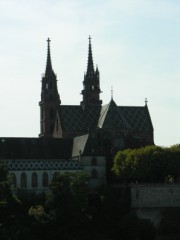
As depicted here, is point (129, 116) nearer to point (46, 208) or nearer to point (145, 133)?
point (145, 133)

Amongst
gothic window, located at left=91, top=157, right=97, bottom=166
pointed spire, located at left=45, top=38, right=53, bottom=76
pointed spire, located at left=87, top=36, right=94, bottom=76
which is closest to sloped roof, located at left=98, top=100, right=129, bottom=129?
gothic window, located at left=91, top=157, right=97, bottom=166

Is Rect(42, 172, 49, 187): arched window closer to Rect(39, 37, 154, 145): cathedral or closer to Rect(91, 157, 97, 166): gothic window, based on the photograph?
Rect(91, 157, 97, 166): gothic window

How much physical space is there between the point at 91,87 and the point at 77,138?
2449cm

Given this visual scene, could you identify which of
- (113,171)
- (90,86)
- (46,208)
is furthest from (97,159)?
(90,86)

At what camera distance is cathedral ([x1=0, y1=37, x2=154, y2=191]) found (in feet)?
404

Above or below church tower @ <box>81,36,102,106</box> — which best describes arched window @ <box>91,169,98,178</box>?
below

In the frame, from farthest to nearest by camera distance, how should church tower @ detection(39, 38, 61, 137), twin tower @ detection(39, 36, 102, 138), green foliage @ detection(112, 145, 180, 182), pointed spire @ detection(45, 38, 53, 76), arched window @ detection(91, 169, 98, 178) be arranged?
1. pointed spire @ detection(45, 38, 53, 76)
2. church tower @ detection(39, 38, 61, 137)
3. twin tower @ detection(39, 36, 102, 138)
4. arched window @ detection(91, 169, 98, 178)
5. green foliage @ detection(112, 145, 180, 182)

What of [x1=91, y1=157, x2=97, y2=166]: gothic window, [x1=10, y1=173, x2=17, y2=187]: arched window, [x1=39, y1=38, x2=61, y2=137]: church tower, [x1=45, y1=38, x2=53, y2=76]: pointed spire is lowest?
[x1=10, y1=173, x2=17, y2=187]: arched window

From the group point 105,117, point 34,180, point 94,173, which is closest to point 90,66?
point 105,117

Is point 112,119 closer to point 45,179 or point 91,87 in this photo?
point 91,87

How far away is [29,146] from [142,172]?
61.2 ft

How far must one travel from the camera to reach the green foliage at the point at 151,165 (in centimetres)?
11919

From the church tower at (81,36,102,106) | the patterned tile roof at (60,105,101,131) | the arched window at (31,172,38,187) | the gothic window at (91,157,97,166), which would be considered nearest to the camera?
the arched window at (31,172,38,187)

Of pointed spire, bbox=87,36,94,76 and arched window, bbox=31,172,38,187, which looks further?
pointed spire, bbox=87,36,94,76
